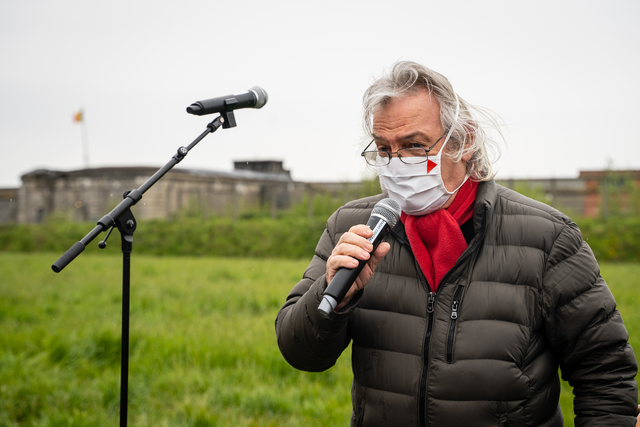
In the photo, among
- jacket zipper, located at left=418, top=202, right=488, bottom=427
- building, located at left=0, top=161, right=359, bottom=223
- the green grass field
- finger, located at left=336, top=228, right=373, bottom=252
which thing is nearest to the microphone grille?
finger, located at left=336, top=228, right=373, bottom=252

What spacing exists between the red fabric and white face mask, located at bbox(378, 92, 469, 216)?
40 mm

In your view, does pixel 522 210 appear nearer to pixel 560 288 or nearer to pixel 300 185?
pixel 560 288

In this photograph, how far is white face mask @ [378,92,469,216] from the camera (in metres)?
1.99

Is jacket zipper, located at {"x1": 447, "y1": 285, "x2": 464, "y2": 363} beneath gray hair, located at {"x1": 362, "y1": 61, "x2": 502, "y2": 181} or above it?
beneath

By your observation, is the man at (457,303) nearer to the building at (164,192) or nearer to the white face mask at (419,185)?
the white face mask at (419,185)

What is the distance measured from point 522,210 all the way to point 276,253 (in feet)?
60.5

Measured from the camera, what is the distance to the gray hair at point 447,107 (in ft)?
6.37

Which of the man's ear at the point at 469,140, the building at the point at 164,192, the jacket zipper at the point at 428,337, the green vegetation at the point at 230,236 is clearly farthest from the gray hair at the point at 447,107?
the building at the point at 164,192

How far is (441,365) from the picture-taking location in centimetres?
178

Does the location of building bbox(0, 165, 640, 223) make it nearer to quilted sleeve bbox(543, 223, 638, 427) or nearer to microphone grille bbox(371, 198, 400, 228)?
quilted sleeve bbox(543, 223, 638, 427)

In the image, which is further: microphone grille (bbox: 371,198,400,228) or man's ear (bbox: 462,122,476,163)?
man's ear (bbox: 462,122,476,163)

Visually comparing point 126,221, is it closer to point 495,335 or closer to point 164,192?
point 495,335

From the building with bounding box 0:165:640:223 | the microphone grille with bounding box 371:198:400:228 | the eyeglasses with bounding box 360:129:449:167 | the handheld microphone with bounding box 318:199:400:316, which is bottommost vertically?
the building with bounding box 0:165:640:223

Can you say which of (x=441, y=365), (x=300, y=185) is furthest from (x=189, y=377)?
(x=300, y=185)
